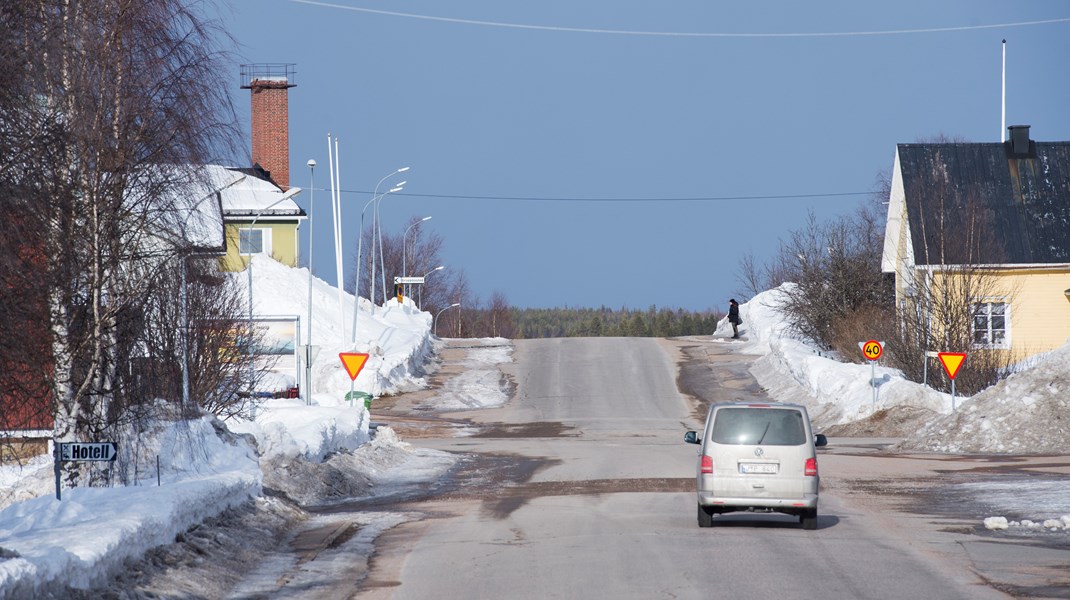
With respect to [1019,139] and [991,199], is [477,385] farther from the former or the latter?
[1019,139]

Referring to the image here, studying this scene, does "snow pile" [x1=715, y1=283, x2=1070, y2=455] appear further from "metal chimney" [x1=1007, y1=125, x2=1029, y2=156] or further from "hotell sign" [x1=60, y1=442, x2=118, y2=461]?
"hotell sign" [x1=60, y1=442, x2=118, y2=461]

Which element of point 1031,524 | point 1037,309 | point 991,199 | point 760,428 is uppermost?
point 991,199

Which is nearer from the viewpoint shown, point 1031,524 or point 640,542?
point 640,542

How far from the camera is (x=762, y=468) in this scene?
16.1 meters

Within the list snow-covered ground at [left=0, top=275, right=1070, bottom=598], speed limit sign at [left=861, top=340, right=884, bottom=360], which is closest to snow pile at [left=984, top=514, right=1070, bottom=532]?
snow-covered ground at [left=0, top=275, right=1070, bottom=598]

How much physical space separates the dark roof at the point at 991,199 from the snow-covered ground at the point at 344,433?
6864mm

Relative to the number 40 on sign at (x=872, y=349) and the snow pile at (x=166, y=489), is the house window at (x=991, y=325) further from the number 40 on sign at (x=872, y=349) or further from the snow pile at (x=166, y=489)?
the snow pile at (x=166, y=489)

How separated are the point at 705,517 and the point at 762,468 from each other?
102cm

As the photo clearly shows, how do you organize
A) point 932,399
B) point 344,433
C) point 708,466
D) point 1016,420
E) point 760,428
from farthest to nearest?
1. point 932,399
2. point 1016,420
3. point 344,433
4. point 760,428
5. point 708,466

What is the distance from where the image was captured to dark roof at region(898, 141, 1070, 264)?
157 ft

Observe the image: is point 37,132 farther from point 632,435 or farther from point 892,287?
point 892,287

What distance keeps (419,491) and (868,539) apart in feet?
32.9

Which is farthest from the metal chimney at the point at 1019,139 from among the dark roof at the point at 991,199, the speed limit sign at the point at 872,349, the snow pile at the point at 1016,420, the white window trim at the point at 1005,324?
the snow pile at the point at 1016,420

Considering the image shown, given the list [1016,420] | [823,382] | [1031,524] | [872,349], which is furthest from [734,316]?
[1031,524]
